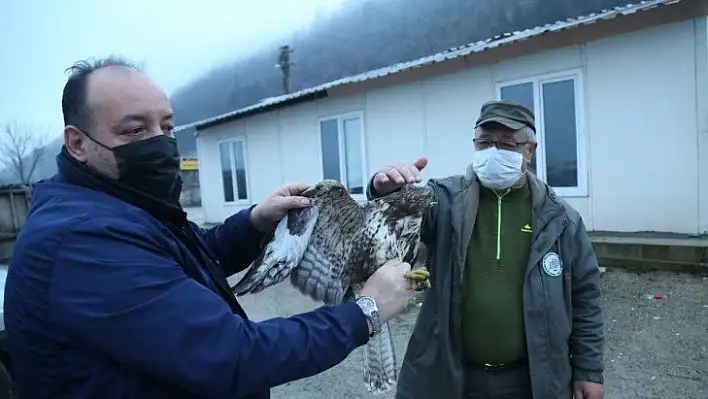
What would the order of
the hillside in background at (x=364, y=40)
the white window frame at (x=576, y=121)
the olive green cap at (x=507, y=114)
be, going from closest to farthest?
the olive green cap at (x=507, y=114) < the white window frame at (x=576, y=121) < the hillside in background at (x=364, y=40)

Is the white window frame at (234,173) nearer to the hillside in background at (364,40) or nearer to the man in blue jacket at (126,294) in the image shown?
the man in blue jacket at (126,294)

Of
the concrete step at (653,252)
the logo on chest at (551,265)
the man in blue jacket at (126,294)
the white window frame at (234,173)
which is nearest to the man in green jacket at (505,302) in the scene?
the logo on chest at (551,265)

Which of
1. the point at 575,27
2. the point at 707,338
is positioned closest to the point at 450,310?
the point at 707,338

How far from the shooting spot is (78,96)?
1.36 m

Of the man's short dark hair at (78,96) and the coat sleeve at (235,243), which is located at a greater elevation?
the man's short dark hair at (78,96)

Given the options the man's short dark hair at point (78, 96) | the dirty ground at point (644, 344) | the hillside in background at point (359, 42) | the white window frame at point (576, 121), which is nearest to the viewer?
the man's short dark hair at point (78, 96)

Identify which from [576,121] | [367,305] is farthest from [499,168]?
[576,121]

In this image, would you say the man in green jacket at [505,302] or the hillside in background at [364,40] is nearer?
the man in green jacket at [505,302]

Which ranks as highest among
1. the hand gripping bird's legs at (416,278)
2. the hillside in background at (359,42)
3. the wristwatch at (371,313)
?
the hillside in background at (359,42)

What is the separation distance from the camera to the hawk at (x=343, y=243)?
6.61 feet

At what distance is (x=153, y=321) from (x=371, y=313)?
0.59 m

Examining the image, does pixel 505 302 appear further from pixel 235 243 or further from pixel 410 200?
pixel 235 243

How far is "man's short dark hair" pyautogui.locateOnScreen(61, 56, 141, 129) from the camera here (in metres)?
1.35


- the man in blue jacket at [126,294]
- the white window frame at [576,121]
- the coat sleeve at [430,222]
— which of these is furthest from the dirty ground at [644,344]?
the man in blue jacket at [126,294]
